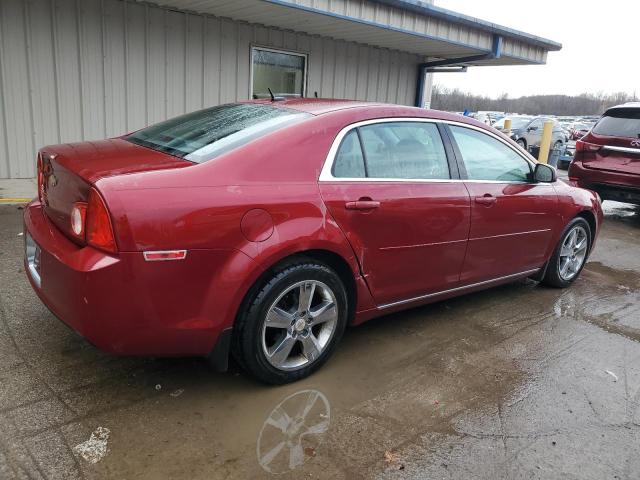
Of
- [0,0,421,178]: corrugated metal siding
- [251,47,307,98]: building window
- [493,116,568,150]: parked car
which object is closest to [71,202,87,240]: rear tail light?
[0,0,421,178]: corrugated metal siding

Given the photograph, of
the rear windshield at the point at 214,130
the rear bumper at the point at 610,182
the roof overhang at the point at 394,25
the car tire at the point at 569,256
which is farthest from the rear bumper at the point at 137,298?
the rear bumper at the point at 610,182

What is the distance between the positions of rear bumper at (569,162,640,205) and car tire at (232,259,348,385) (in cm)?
647

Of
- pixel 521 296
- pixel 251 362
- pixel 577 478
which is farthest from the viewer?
pixel 521 296

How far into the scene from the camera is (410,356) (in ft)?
11.4

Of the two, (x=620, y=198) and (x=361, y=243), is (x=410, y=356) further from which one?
(x=620, y=198)

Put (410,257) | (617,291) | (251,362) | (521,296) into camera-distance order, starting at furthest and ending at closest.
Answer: (617,291) → (521,296) → (410,257) → (251,362)

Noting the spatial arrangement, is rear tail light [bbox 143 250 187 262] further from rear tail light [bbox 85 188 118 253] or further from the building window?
the building window

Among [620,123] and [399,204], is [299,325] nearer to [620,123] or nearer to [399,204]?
[399,204]

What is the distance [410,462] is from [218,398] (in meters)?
1.05

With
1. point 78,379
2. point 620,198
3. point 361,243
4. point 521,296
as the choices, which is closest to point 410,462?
point 361,243

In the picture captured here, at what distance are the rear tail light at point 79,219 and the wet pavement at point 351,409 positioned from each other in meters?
0.88

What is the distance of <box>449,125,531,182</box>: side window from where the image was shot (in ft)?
12.5

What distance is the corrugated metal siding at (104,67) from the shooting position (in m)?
6.89

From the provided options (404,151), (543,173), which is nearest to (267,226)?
(404,151)
